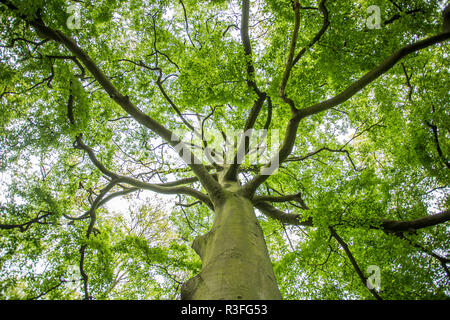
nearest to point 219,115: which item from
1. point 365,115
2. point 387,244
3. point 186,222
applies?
point 186,222

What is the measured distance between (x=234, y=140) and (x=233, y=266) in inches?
189

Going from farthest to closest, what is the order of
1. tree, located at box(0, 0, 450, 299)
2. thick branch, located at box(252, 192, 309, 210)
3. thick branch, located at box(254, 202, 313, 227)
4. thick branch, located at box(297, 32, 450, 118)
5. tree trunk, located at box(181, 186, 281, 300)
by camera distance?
thick branch, located at box(254, 202, 313, 227) → thick branch, located at box(252, 192, 309, 210) → tree, located at box(0, 0, 450, 299) → thick branch, located at box(297, 32, 450, 118) → tree trunk, located at box(181, 186, 281, 300)

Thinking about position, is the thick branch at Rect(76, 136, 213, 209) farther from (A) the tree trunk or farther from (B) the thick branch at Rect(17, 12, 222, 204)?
(A) the tree trunk

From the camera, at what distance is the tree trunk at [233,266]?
1.99 meters

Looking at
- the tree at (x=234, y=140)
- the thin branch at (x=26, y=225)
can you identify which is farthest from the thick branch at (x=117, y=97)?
the thin branch at (x=26, y=225)

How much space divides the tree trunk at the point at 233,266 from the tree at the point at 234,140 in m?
0.02

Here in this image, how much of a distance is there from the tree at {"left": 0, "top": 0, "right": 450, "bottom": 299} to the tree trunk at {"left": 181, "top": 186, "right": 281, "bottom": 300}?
23mm

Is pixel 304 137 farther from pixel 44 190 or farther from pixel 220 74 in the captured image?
pixel 44 190

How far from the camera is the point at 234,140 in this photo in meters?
6.74

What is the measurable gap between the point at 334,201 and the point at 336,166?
402cm

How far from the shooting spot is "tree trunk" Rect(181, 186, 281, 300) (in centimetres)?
199

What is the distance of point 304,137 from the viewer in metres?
7.83

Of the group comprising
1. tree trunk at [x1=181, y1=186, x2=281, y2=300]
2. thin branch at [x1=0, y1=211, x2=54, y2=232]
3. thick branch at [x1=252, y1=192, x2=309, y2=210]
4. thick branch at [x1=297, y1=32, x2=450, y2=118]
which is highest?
thick branch at [x1=297, y1=32, x2=450, y2=118]

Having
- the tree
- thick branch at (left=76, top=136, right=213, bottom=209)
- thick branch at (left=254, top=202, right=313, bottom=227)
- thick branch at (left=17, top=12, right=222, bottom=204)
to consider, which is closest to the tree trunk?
the tree
